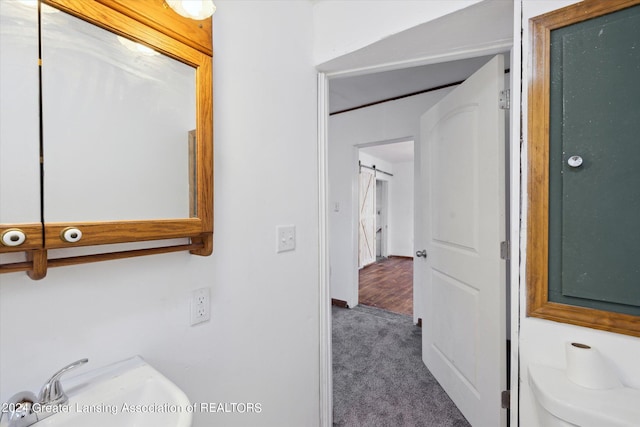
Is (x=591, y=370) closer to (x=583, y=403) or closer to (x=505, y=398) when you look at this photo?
(x=583, y=403)

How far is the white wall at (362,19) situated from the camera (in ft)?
3.63

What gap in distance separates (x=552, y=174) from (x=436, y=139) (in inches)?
43.2

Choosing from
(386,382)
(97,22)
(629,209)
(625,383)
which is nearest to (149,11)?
(97,22)

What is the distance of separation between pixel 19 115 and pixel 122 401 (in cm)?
69

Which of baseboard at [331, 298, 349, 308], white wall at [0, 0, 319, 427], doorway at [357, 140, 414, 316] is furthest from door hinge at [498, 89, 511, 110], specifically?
doorway at [357, 140, 414, 316]

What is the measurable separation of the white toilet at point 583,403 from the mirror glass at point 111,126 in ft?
3.88

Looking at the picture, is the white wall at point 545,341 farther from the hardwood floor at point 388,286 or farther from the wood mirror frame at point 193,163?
the hardwood floor at point 388,286

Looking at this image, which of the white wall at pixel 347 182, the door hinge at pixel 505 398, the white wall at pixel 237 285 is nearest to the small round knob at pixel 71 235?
the white wall at pixel 237 285

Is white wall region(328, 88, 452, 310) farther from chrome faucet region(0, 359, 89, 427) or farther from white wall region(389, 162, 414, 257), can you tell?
white wall region(389, 162, 414, 257)

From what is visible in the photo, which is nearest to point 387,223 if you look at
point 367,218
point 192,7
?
point 367,218

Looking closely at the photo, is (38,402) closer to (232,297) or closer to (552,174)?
(232,297)

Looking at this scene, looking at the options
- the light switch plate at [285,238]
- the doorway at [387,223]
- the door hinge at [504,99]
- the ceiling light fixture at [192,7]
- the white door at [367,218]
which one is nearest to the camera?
the ceiling light fixture at [192,7]

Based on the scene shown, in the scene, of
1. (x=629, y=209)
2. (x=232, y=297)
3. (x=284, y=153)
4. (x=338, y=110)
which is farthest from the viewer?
(x=338, y=110)

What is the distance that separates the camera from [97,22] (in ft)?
2.29
